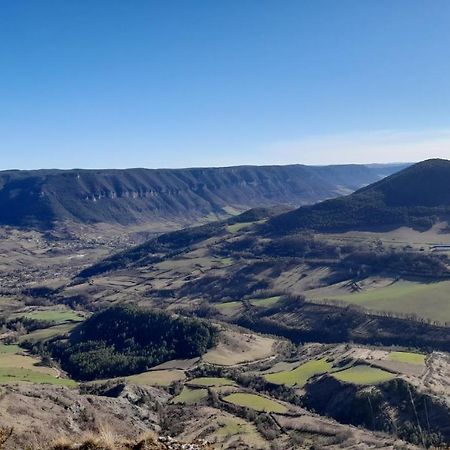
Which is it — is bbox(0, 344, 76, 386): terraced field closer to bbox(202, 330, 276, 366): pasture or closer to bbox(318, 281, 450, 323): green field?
bbox(202, 330, 276, 366): pasture

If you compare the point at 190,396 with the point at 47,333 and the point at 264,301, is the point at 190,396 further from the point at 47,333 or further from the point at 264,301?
the point at 264,301

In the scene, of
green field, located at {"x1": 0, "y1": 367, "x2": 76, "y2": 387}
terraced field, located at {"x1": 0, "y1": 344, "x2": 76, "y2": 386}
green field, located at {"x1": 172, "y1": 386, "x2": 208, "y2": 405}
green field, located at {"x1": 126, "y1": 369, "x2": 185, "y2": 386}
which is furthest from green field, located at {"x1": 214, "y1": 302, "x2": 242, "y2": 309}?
green field, located at {"x1": 172, "y1": 386, "x2": 208, "y2": 405}

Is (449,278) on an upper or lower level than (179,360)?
upper

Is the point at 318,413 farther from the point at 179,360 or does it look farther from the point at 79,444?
the point at 79,444

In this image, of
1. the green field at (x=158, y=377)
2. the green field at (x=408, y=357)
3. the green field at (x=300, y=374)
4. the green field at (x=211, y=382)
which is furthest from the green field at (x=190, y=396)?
the green field at (x=408, y=357)

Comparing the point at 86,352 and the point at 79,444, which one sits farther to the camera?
the point at 86,352

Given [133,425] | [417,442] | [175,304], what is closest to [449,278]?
[175,304]

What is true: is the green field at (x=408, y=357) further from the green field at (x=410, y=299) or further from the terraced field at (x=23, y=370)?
the terraced field at (x=23, y=370)
